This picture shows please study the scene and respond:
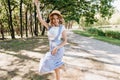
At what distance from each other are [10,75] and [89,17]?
81.6 feet

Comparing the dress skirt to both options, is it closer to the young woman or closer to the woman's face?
the young woman

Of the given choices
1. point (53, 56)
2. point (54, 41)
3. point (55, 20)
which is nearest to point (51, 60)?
point (53, 56)

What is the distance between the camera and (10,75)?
26.5ft

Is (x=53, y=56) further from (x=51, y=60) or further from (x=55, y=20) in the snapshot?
(x=55, y=20)

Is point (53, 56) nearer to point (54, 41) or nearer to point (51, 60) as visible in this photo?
point (51, 60)

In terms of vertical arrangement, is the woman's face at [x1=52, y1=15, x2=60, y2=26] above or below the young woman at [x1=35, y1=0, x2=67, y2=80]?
above

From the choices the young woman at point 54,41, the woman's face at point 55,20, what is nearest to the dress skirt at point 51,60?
the young woman at point 54,41

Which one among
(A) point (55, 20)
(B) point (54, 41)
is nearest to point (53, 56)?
(B) point (54, 41)

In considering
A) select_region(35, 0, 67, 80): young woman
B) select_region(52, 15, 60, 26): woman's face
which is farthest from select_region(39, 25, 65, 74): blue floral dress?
select_region(52, 15, 60, 26): woman's face

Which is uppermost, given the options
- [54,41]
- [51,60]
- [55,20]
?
[55,20]

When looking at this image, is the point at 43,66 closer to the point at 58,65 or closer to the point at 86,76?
the point at 58,65

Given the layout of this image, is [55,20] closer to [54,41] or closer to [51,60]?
[54,41]

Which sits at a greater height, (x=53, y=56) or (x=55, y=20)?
(x=55, y=20)

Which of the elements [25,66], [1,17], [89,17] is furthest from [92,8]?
[25,66]
